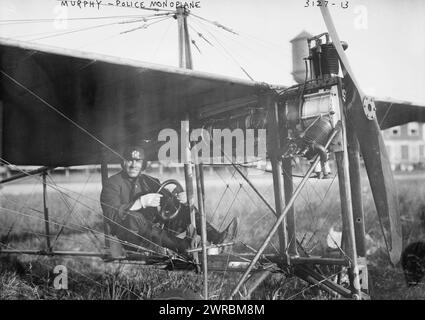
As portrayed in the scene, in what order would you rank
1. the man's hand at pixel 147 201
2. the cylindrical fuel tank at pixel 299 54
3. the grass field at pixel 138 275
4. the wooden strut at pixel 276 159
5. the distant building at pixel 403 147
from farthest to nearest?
the distant building at pixel 403 147 → the cylindrical fuel tank at pixel 299 54 → the grass field at pixel 138 275 → the man's hand at pixel 147 201 → the wooden strut at pixel 276 159

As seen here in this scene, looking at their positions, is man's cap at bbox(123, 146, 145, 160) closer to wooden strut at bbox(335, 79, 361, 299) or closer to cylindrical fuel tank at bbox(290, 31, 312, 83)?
wooden strut at bbox(335, 79, 361, 299)

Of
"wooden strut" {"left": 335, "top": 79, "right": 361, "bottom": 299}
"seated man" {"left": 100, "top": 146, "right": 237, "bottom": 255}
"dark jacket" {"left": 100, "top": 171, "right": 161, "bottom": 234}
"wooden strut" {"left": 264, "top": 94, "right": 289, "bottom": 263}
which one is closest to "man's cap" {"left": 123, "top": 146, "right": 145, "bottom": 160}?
"seated man" {"left": 100, "top": 146, "right": 237, "bottom": 255}

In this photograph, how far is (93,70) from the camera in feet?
11.3

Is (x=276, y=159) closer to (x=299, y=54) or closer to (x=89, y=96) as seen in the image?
(x=89, y=96)

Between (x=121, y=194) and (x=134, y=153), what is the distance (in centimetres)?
63

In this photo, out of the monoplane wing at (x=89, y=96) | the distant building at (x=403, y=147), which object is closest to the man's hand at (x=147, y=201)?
the monoplane wing at (x=89, y=96)

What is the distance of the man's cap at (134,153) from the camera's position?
5.63 meters

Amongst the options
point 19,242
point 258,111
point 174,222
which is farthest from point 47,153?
point 19,242

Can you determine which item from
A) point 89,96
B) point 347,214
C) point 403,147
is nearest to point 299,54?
point 347,214

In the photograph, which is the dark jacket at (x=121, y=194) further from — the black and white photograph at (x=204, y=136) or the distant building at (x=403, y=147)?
the distant building at (x=403, y=147)

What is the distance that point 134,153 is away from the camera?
A: 5.64m

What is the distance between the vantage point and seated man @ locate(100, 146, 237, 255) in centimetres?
502
